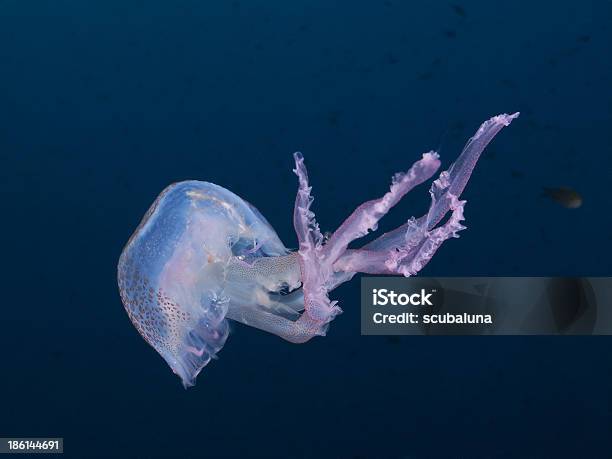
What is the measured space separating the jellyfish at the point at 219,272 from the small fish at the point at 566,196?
5.66ft

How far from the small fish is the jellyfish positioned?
1.73m

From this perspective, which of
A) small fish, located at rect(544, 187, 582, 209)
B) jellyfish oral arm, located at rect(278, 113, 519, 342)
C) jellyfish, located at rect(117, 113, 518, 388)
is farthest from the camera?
→ small fish, located at rect(544, 187, 582, 209)

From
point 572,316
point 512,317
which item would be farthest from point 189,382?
point 572,316

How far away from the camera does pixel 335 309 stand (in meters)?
2.64

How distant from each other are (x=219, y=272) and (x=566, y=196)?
215cm

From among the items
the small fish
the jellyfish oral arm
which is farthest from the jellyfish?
the small fish

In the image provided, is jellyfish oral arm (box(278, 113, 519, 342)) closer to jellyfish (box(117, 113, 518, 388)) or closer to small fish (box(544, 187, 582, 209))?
A: jellyfish (box(117, 113, 518, 388))

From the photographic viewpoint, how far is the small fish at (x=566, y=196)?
404 centimetres

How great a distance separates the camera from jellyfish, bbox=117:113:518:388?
8.63 ft

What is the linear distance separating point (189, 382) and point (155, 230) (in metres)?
0.65

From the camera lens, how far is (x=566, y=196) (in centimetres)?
405

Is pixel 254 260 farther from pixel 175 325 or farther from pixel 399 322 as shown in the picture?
pixel 399 322

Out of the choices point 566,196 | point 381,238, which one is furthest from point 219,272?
point 566,196

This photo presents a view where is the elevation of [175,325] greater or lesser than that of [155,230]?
lesser
